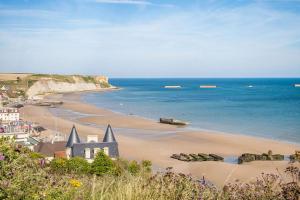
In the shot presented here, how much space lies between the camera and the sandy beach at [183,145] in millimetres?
25316

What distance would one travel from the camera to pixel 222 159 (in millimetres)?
28891

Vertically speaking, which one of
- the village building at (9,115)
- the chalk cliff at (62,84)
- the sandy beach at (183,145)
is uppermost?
the chalk cliff at (62,84)

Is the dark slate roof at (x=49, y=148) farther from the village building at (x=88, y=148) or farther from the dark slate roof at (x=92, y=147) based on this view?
the dark slate roof at (x=92, y=147)

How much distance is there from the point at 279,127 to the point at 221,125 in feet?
23.3

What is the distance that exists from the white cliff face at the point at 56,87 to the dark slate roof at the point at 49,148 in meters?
84.5

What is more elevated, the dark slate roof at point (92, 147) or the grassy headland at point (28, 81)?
the grassy headland at point (28, 81)

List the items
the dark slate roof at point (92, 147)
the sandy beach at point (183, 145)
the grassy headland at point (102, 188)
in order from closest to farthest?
the grassy headland at point (102, 188) → the dark slate roof at point (92, 147) → the sandy beach at point (183, 145)

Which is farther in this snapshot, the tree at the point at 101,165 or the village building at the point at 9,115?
the village building at the point at 9,115

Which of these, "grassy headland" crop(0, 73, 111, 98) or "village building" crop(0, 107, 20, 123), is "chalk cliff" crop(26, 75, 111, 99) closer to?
"grassy headland" crop(0, 73, 111, 98)

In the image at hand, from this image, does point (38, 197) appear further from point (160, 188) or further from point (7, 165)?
point (160, 188)

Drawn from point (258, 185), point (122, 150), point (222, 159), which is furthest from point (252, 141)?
point (258, 185)

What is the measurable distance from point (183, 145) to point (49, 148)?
13.8 m

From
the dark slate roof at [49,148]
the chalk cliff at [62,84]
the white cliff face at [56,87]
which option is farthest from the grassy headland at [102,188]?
the white cliff face at [56,87]

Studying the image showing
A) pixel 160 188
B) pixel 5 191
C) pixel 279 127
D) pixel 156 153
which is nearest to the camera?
pixel 5 191
